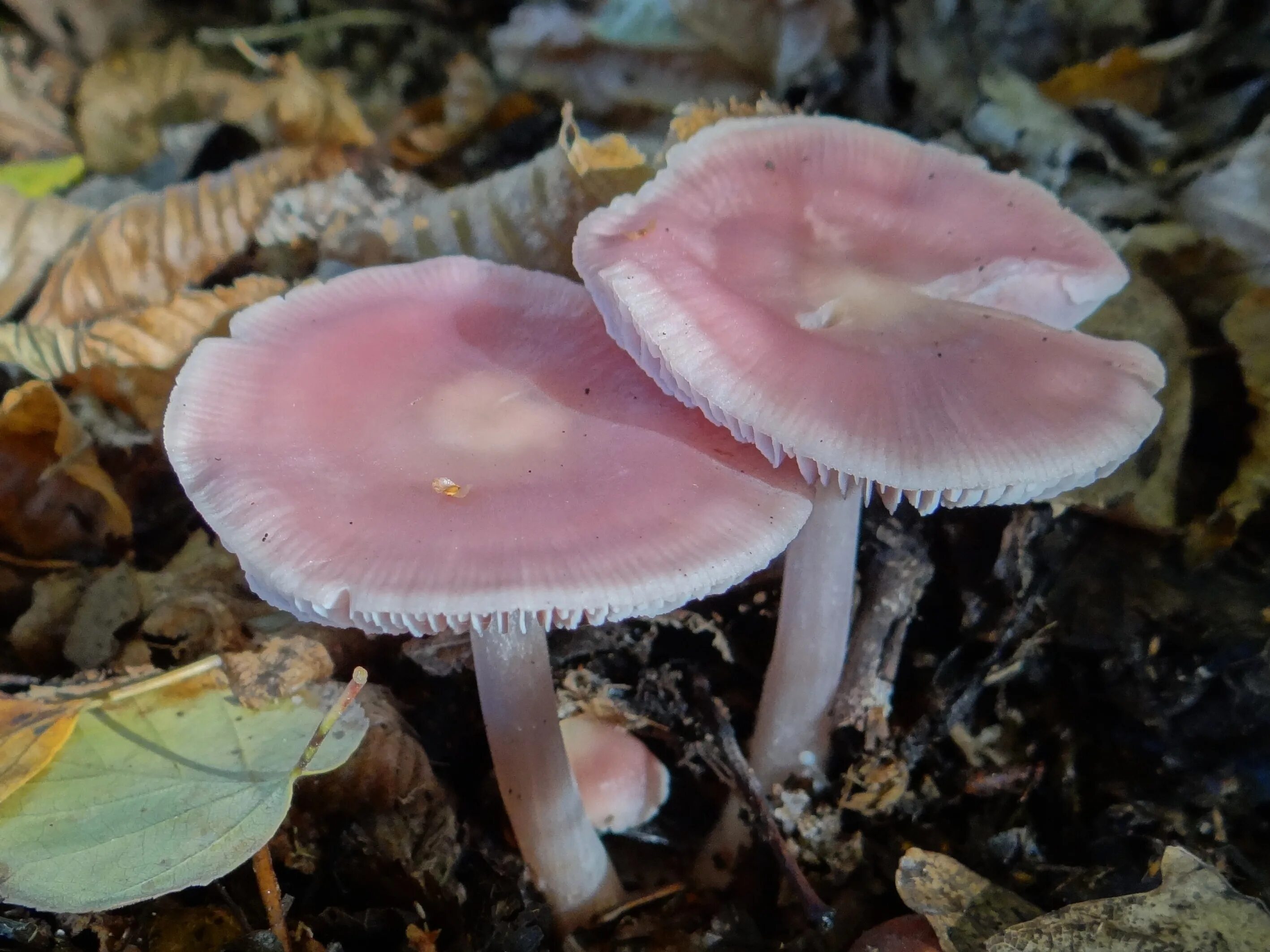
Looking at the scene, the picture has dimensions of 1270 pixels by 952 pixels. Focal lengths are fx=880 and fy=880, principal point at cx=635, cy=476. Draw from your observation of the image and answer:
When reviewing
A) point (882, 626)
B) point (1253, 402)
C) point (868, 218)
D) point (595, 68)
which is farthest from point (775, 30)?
point (882, 626)

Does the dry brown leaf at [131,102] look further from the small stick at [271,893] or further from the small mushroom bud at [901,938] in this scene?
the small mushroom bud at [901,938]

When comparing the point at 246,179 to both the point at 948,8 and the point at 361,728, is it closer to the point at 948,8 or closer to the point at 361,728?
the point at 361,728

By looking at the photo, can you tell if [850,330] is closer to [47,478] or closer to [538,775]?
[538,775]

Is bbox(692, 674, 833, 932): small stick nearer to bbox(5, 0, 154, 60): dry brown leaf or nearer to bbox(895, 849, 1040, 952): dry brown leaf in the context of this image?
bbox(895, 849, 1040, 952): dry brown leaf

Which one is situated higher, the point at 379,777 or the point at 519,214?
the point at 519,214

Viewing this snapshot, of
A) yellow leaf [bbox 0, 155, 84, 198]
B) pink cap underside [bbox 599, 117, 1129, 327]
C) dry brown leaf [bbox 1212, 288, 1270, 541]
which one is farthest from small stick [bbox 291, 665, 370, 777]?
yellow leaf [bbox 0, 155, 84, 198]

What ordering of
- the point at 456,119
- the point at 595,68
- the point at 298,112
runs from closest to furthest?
1. the point at 298,112
2. the point at 595,68
3. the point at 456,119
